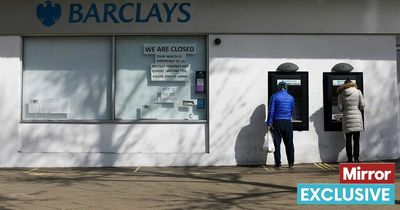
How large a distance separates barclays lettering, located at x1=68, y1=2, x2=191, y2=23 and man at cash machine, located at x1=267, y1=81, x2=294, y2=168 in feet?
8.06

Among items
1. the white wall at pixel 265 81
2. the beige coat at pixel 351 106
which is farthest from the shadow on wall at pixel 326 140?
the beige coat at pixel 351 106

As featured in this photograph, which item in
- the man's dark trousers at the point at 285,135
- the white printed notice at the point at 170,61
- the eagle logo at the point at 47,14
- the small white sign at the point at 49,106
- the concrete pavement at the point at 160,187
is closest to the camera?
the concrete pavement at the point at 160,187

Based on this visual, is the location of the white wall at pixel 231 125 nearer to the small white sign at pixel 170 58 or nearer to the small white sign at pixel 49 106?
the small white sign at pixel 49 106

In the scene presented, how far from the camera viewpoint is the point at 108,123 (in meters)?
10.7

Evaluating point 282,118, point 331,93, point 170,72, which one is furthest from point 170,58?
point 331,93

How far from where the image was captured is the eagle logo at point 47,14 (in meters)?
10.7

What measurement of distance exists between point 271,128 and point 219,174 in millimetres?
1493

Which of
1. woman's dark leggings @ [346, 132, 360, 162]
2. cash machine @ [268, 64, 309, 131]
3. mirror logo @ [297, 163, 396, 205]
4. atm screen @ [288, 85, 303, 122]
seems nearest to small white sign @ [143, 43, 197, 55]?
cash machine @ [268, 64, 309, 131]

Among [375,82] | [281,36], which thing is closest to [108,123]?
[281,36]

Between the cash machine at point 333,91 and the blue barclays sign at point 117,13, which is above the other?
the blue barclays sign at point 117,13

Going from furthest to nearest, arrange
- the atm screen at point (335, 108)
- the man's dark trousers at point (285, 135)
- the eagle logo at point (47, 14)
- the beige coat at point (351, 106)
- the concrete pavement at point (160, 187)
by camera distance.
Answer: the eagle logo at point (47, 14) → the atm screen at point (335, 108) → the man's dark trousers at point (285, 135) → the beige coat at point (351, 106) → the concrete pavement at point (160, 187)

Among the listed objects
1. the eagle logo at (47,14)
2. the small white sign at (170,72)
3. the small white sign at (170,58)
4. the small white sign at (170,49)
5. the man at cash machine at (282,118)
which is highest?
the eagle logo at (47,14)

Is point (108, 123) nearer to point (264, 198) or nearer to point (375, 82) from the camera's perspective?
point (264, 198)

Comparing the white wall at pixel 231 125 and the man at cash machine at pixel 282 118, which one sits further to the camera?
Result: the white wall at pixel 231 125
